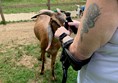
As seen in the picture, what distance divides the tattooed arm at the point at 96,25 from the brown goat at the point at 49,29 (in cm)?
190

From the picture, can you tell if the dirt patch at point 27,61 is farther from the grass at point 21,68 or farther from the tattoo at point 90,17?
the tattoo at point 90,17

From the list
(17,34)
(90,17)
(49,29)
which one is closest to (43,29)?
(49,29)

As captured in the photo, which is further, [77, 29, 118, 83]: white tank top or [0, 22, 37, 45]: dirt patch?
[0, 22, 37, 45]: dirt patch

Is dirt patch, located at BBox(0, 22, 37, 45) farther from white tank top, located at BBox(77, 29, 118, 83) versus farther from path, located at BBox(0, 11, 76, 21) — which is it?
white tank top, located at BBox(77, 29, 118, 83)

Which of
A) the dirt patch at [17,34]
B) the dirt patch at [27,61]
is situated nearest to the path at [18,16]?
the dirt patch at [17,34]

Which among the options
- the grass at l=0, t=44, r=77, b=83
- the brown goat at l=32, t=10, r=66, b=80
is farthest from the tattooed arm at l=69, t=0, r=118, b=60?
the grass at l=0, t=44, r=77, b=83

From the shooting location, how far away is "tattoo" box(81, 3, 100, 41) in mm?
953

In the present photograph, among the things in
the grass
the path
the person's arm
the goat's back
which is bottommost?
the path

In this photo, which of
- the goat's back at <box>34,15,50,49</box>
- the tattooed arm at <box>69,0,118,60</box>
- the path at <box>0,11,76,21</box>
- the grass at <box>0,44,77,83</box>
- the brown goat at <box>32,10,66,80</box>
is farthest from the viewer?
the path at <box>0,11,76,21</box>

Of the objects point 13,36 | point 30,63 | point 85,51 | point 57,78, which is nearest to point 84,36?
point 85,51

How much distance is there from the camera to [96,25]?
961mm

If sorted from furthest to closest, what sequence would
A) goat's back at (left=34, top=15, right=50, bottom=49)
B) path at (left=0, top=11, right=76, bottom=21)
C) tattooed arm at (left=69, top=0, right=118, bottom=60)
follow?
1. path at (left=0, top=11, right=76, bottom=21)
2. goat's back at (left=34, top=15, right=50, bottom=49)
3. tattooed arm at (left=69, top=0, right=118, bottom=60)

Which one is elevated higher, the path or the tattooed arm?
the tattooed arm

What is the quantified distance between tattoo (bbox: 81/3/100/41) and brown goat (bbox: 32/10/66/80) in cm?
190
